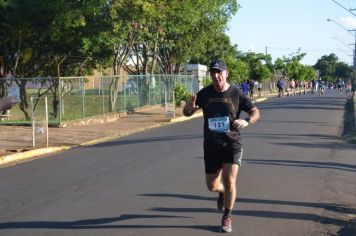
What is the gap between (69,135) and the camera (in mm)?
19469

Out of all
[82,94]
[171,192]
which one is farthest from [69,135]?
[171,192]

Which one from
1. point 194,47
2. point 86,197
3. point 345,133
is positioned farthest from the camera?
point 194,47

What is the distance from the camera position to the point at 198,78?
41.8m

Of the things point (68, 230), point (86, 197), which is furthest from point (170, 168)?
point (68, 230)

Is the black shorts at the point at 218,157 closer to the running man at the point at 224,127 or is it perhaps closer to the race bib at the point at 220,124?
the running man at the point at 224,127

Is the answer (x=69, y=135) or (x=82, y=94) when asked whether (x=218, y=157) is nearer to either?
(x=69, y=135)

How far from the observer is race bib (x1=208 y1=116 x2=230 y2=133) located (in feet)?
21.7

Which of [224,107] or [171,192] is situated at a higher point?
[224,107]

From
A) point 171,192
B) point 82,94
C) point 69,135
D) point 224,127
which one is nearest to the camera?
point 224,127

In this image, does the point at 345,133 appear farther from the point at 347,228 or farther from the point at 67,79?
the point at 347,228

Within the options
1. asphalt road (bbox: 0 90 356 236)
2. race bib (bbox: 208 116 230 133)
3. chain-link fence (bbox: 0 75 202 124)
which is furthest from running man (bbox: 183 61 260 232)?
chain-link fence (bbox: 0 75 202 124)

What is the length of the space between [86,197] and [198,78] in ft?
109

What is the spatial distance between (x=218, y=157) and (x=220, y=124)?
1.23ft

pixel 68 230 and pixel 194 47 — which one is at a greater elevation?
pixel 194 47
